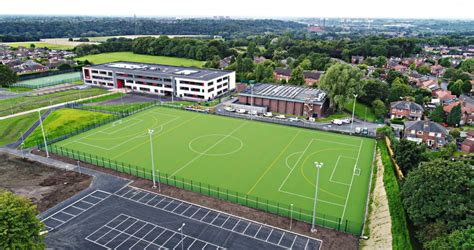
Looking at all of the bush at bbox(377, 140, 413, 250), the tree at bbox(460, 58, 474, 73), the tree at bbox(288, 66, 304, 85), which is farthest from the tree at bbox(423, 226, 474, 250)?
the tree at bbox(460, 58, 474, 73)

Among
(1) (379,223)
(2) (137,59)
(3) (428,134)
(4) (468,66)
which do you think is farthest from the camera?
(2) (137,59)

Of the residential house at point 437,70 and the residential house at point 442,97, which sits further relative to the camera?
the residential house at point 437,70

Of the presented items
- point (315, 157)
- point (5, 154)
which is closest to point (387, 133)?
point (315, 157)

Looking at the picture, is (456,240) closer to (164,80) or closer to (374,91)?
(374,91)

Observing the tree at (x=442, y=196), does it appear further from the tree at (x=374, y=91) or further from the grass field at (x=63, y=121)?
the grass field at (x=63, y=121)

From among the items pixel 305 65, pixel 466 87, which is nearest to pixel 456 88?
pixel 466 87

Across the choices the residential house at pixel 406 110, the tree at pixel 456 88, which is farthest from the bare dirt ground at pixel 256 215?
the tree at pixel 456 88
